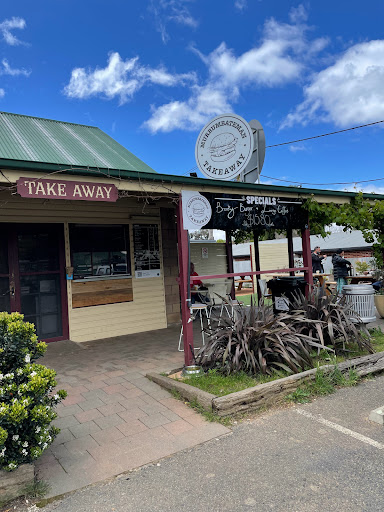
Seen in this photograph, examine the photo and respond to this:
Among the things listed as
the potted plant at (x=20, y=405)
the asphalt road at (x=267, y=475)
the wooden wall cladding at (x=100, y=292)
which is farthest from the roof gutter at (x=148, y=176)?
the wooden wall cladding at (x=100, y=292)

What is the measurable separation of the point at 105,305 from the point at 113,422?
387cm

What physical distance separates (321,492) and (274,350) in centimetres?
204

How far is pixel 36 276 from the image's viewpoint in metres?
6.78

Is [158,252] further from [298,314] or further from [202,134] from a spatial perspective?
[298,314]

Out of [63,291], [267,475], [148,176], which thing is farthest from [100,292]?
[267,475]

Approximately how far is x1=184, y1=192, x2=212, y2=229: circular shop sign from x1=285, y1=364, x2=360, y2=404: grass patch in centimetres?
237

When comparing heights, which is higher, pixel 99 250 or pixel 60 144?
pixel 60 144

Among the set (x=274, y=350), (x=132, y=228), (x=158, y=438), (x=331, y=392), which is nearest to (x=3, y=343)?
(x=158, y=438)

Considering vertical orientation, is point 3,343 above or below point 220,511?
above

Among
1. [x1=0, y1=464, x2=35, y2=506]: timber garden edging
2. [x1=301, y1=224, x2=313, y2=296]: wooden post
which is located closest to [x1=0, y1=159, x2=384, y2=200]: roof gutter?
[x1=301, y1=224, x2=313, y2=296]: wooden post

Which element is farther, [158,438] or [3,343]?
[158,438]

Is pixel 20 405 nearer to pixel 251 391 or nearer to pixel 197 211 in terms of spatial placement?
pixel 251 391

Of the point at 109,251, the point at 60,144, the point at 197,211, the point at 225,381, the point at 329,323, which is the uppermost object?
the point at 60,144

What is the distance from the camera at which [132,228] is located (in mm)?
7777
